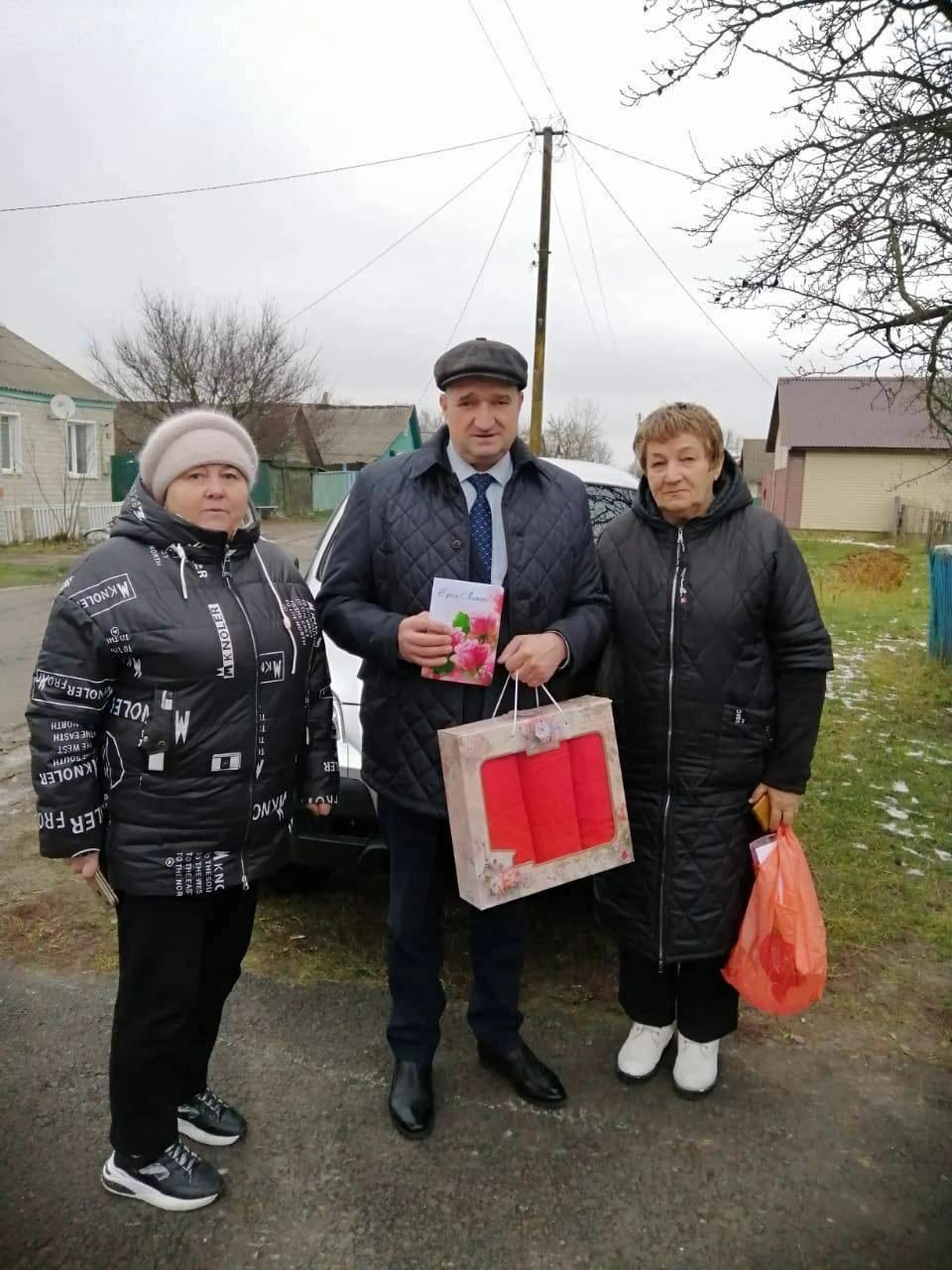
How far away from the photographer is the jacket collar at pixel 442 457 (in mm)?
2455

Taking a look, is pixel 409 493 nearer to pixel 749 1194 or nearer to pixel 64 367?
pixel 749 1194

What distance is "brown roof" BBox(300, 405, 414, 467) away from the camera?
51844 mm

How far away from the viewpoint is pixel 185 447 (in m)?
2.17

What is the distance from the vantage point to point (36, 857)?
4270 millimetres

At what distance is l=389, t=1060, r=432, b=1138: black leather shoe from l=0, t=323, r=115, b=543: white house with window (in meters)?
21.1

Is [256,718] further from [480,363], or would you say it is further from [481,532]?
[480,363]

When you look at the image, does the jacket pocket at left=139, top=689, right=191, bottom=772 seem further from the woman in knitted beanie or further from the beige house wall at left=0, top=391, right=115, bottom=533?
the beige house wall at left=0, top=391, right=115, bottom=533

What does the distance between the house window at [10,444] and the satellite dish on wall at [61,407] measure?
37.6 inches

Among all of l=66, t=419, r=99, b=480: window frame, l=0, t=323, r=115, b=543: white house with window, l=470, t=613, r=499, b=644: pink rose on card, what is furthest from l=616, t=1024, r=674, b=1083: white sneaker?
l=66, t=419, r=99, b=480: window frame

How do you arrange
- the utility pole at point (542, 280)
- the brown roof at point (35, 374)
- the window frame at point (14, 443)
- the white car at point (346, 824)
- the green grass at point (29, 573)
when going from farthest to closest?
the brown roof at point (35, 374) < the window frame at point (14, 443) < the utility pole at point (542, 280) < the green grass at point (29, 573) < the white car at point (346, 824)

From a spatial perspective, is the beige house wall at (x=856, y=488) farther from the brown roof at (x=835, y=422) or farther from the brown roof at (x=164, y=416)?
the brown roof at (x=164, y=416)

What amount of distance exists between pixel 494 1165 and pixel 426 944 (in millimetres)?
574

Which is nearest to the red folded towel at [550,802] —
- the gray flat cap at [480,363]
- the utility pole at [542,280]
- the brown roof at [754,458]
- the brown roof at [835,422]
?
the gray flat cap at [480,363]

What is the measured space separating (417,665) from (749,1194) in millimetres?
1560
